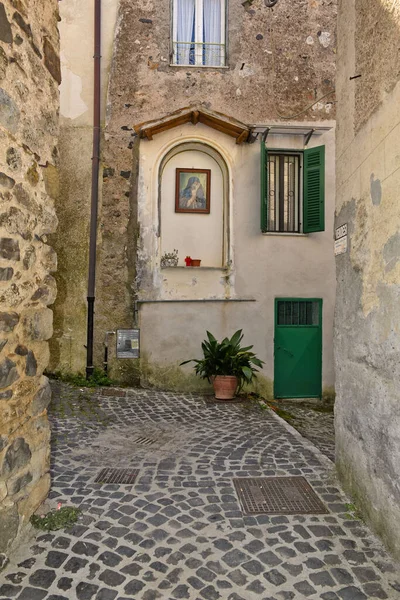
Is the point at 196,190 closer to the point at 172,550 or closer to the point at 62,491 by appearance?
the point at 62,491

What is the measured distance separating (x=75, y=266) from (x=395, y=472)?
7.29 metres

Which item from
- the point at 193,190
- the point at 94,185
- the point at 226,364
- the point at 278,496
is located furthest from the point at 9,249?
the point at 193,190

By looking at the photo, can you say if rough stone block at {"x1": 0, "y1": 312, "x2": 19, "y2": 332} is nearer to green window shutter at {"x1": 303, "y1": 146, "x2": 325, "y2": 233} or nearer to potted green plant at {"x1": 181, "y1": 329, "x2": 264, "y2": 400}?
potted green plant at {"x1": 181, "y1": 329, "x2": 264, "y2": 400}

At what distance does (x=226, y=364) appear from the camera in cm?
788

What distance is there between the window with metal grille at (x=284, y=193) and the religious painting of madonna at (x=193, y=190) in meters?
1.29

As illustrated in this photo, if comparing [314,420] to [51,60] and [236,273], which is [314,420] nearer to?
[236,273]

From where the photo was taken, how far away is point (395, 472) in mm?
2762

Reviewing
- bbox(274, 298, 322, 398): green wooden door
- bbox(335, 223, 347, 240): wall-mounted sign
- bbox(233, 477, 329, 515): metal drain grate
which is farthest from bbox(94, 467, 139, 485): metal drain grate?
bbox(274, 298, 322, 398): green wooden door

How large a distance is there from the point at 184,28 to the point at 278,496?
8.97 m

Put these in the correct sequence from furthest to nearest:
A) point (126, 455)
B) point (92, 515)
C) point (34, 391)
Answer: point (126, 455) → point (92, 515) → point (34, 391)

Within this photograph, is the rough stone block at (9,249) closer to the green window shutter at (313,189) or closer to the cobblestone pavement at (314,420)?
the cobblestone pavement at (314,420)

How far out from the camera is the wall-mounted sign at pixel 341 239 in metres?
3.76

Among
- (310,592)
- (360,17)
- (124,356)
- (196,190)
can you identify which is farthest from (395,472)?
(196,190)

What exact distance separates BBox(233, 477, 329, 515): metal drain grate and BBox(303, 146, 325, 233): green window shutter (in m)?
5.68
